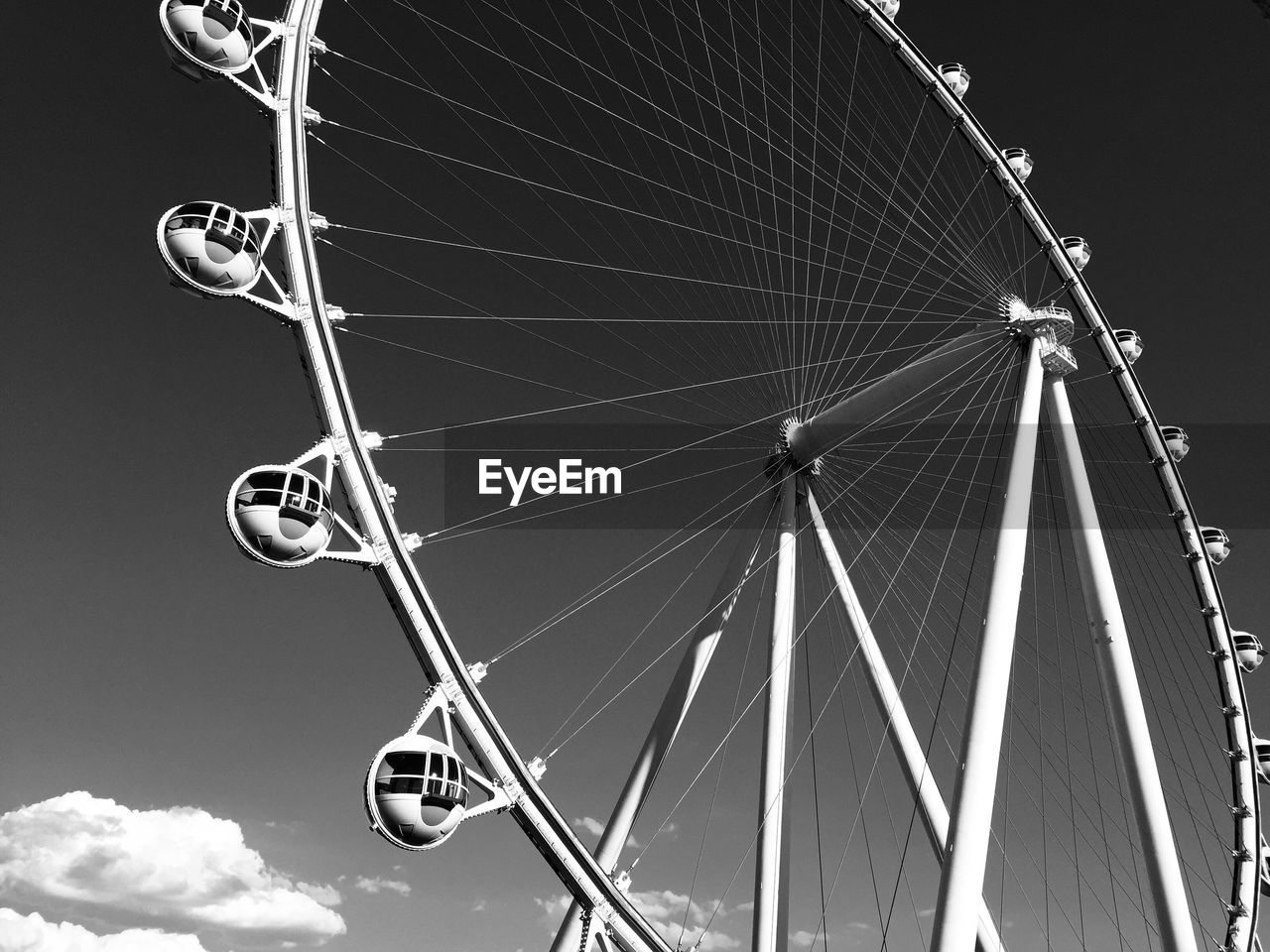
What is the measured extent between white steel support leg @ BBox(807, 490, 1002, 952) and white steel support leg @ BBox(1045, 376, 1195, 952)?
2.43m

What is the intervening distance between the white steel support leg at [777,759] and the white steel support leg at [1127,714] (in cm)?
437

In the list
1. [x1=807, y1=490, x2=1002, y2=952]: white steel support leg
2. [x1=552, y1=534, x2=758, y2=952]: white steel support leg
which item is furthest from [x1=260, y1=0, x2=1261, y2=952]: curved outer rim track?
[x1=807, y1=490, x2=1002, y2=952]: white steel support leg

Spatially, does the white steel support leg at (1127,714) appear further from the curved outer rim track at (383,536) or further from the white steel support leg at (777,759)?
the curved outer rim track at (383,536)

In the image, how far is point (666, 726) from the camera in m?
Answer: 15.9

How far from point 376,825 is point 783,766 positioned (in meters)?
7.33

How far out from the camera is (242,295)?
1213 cm

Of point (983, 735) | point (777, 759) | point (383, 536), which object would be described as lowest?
point (983, 735)

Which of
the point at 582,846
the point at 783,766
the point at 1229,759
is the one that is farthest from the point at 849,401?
the point at 1229,759

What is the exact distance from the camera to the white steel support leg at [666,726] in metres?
15.0

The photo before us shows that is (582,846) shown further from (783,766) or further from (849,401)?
(849,401)

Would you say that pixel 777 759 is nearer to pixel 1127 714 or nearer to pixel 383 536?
pixel 1127 714

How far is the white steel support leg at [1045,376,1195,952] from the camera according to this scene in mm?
15250

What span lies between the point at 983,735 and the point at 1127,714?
13.7 ft

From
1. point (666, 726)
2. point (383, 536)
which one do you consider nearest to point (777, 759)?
point (666, 726)
